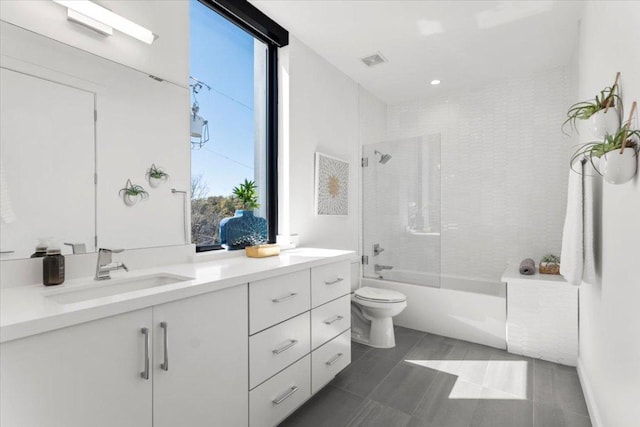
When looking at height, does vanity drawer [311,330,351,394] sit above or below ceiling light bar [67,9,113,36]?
below

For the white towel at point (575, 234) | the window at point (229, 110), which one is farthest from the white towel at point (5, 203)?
the white towel at point (575, 234)

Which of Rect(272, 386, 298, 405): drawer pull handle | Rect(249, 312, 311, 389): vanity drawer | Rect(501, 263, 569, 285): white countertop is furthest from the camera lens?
Rect(501, 263, 569, 285): white countertop

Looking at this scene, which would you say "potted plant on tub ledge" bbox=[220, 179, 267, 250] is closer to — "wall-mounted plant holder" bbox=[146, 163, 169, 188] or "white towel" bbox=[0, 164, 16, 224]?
"wall-mounted plant holder" bbox=[146, 163, 169, 188]

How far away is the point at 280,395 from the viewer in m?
1.55

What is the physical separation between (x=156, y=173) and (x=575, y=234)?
7.44ft

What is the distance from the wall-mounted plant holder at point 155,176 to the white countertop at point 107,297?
0.43 m

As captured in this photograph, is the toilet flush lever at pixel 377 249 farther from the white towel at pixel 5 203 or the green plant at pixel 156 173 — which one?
the white towel at pixel 5 203

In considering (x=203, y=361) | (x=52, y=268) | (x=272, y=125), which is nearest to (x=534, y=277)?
(x=272, y=125)

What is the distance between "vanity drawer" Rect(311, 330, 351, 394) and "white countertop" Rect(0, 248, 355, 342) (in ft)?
1.90

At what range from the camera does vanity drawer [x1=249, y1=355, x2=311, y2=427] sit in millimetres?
1425

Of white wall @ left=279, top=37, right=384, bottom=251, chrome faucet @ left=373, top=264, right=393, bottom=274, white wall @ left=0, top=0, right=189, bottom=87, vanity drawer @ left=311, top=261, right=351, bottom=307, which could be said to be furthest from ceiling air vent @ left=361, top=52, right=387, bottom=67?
chrome faucet @ left=373, top=264, right=393, bottom=274

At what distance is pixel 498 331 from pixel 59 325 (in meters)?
2.87

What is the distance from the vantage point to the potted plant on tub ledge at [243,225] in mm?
2020

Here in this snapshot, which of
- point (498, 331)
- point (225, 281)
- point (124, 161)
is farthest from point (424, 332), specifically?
point (124, 161)
